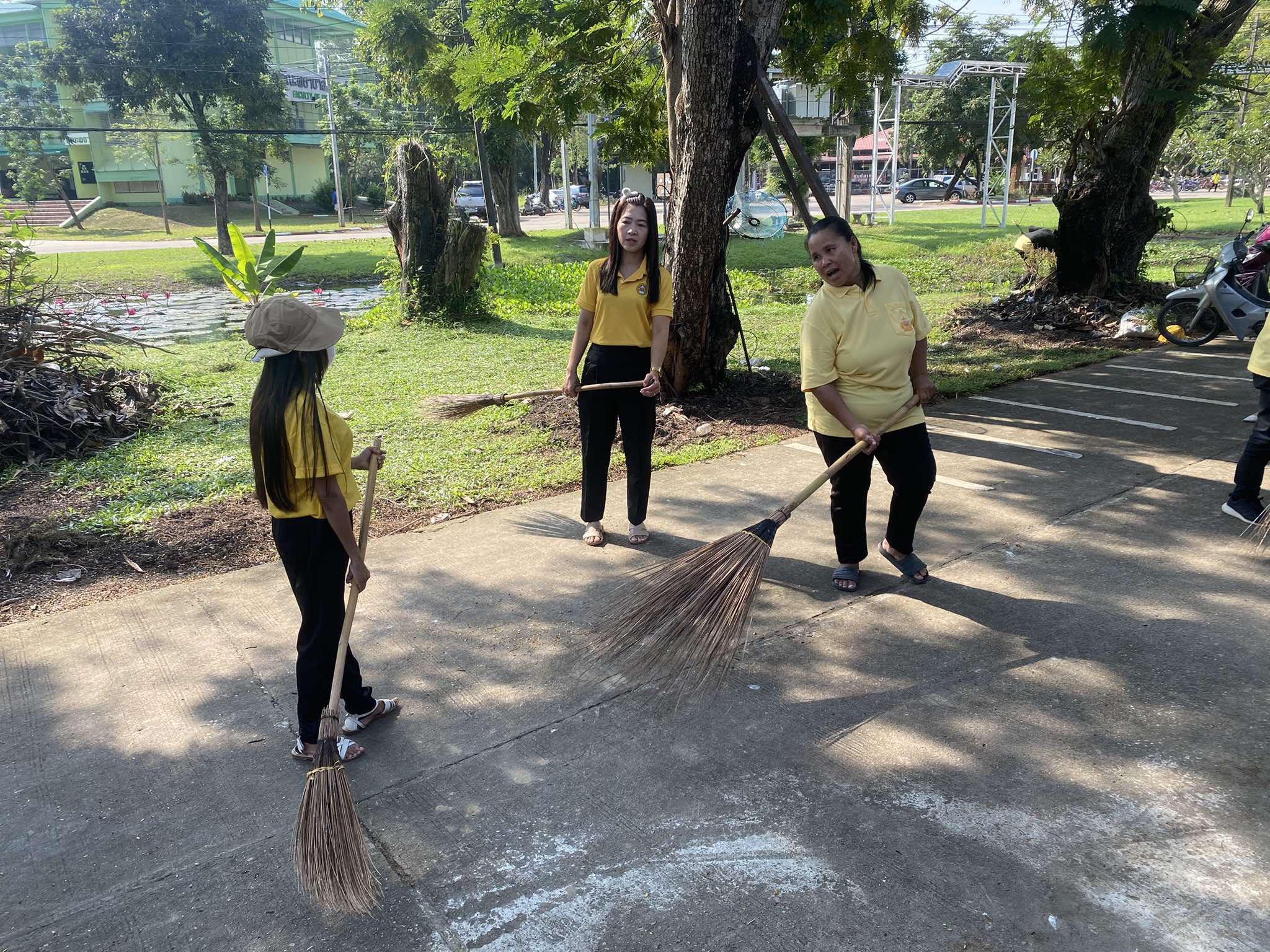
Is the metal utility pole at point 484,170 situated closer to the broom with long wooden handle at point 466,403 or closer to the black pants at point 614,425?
the broom with long wooden handle at point 466,403

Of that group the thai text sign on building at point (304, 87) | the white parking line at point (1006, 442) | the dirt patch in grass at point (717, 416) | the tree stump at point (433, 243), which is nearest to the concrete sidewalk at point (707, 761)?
the white parking line at point (1006, 442)

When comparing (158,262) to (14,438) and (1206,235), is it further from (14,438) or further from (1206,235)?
(1206,235)

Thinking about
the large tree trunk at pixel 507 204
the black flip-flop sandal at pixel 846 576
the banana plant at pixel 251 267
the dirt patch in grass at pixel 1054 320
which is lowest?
the black flip-flop sandal at pixel 846 576

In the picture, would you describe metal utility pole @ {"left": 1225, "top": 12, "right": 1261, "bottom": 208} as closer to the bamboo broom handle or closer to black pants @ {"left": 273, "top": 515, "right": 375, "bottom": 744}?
the bamboo broom handle

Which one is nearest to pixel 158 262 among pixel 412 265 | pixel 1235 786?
pixel 412 265

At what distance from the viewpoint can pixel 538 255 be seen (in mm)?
23125

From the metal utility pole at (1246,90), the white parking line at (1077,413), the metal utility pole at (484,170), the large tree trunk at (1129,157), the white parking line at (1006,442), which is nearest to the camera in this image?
the white parking line at (1006,442)

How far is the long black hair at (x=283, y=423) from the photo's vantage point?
9.29 ft

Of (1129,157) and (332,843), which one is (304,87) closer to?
(1129,157)

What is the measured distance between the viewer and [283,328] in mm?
2805

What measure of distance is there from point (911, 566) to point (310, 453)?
2.77 meters

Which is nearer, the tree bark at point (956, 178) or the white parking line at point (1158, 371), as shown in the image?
the white parking line at point (1158, 371)

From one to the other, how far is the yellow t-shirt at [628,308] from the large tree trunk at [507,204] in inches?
961

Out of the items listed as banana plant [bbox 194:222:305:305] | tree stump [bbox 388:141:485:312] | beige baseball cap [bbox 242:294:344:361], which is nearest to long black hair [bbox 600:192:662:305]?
beige baseball cap [bbox 242:294:344:361]
